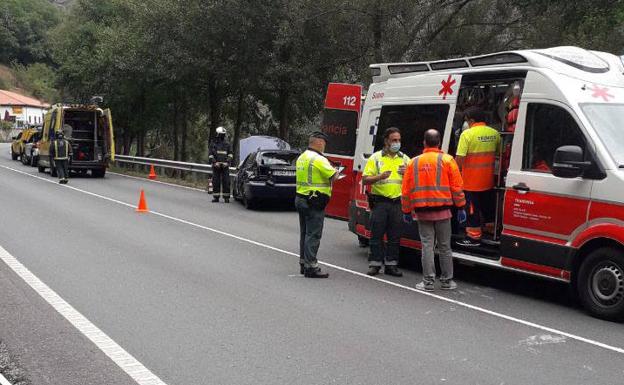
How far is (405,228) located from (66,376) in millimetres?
5140

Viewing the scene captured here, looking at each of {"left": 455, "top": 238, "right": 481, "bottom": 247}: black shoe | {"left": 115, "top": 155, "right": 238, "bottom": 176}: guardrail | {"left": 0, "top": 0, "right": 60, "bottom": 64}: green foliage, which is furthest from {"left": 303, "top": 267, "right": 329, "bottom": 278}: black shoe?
{"left": 0, "top": 0, "right": 60, "bottom": 64}: green foliage

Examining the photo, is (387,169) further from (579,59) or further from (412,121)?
(579,59)

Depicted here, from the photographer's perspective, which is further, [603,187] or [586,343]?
[603,187]

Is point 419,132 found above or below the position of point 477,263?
above

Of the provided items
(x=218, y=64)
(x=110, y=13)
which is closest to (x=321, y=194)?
(x=218, y=64)

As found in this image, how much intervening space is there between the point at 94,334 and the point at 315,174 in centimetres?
353

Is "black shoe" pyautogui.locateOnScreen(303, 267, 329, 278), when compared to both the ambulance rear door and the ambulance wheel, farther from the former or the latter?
the ambulance rear door

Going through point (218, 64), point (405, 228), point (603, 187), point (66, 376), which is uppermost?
point (218, 64)

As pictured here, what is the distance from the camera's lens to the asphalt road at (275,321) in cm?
496

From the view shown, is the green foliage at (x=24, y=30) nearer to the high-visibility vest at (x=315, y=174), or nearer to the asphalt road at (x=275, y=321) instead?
the asphalt road at (x=275, y=321)

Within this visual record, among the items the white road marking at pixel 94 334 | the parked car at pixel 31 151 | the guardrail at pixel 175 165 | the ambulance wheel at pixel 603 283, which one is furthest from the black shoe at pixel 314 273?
the parked car at pixel 31 151

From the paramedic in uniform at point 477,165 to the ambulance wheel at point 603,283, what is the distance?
63.7 inches

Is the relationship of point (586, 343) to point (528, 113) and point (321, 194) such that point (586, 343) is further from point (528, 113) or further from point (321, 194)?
point (321, 194)

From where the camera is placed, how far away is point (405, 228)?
888 centimetres
